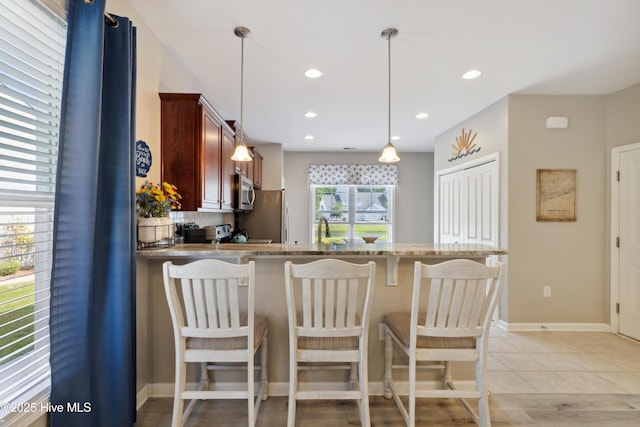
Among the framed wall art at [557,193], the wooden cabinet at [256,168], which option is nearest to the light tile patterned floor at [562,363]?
the framed wall art at [557,193]

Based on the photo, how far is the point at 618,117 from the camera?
3277 mm

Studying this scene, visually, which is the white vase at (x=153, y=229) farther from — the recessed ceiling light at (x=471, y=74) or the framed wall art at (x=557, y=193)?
the framed wall art at (x=557, y=193)

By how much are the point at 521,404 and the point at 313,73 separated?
306 centimetres

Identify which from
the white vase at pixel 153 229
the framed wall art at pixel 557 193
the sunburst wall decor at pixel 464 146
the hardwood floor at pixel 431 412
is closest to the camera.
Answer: the hardwood floor at pixel 431 412

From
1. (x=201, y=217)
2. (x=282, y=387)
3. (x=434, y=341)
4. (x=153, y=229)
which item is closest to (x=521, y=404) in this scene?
(x=434, y=341)

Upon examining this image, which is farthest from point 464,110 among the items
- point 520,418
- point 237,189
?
point 520,418

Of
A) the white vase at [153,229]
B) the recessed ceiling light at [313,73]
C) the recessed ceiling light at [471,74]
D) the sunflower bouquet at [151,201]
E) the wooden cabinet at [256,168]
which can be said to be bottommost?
the white vase at [153,229]

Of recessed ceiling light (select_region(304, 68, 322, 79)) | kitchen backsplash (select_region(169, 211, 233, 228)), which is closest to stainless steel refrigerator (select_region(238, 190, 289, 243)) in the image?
kitchen backsplash (select_region(169, 211, 233, 228))

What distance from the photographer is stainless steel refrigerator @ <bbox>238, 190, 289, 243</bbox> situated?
4.95 meters

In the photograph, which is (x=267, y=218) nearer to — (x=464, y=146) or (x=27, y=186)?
(x=464, y=146)

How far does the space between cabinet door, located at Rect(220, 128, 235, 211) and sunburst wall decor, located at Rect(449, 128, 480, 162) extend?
312cm

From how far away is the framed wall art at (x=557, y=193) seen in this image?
3.38m

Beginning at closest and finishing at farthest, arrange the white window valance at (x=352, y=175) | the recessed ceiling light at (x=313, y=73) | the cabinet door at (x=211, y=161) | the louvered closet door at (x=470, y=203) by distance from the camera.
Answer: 1. the cabinet door at (x=211, y=161)
2. the recessed ceiling light at (x=313, y=73)
3. the louvered closet door at (x=470, y=203)
4. the white window valance at (x=352, y=175)

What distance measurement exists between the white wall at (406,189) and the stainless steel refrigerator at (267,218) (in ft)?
4.54
